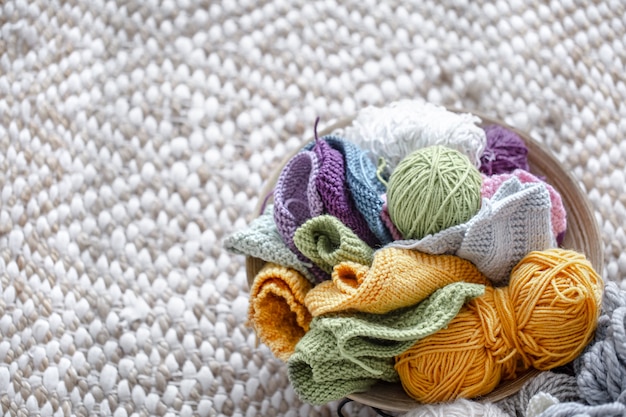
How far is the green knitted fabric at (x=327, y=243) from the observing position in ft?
2.63

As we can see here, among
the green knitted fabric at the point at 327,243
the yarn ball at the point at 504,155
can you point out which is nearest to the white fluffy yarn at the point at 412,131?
the yarn ball at the point at 504,155

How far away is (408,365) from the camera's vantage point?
2.66 ft

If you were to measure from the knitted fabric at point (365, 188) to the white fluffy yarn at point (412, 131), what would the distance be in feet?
0.14

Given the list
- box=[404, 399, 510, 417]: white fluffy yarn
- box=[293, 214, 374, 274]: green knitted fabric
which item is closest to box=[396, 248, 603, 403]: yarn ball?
box=[404, 399, 510, 417]: white fluffy yarn

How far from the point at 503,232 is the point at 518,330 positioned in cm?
11

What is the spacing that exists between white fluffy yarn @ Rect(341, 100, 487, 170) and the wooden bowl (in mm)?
64

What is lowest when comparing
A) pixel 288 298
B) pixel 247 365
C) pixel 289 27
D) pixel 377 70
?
pixel 247 365

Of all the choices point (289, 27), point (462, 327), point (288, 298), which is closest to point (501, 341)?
point (462, 327)

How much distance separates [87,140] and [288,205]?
0.38m

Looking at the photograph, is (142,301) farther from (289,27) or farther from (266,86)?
(289,27)

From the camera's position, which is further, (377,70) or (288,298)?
(377,70)

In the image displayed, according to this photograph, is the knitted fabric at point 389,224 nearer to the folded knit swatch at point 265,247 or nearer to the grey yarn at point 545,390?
the folded knit swatch at point 265,247

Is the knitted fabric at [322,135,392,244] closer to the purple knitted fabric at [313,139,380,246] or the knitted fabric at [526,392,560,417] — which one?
the purple knitted fabric at [313,139,380,246]

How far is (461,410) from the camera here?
77 cm
